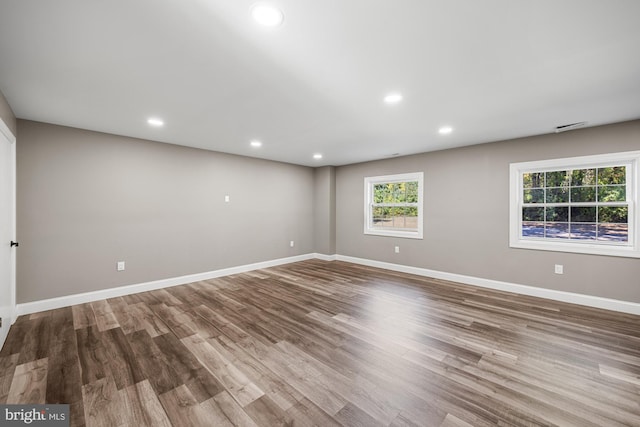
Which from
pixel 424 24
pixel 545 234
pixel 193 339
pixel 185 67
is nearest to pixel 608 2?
pixel 424 24

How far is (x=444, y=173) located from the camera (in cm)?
478

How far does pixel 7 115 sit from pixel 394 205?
5682mm

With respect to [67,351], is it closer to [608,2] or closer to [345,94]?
[345,94]

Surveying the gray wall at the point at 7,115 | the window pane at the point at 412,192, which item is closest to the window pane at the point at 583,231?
the window pane at the point at 412,192

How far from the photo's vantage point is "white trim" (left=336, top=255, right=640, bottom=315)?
3.26m

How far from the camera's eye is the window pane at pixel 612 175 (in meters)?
3.38

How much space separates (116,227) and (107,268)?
588mm

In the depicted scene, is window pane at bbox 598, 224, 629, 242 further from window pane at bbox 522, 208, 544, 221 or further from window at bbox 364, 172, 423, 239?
window at bbox 364, 172, 423, 239

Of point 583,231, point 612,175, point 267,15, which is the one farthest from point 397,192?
point 267,15

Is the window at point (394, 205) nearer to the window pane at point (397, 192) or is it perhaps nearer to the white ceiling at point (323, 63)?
the window pane at point (397, 192)

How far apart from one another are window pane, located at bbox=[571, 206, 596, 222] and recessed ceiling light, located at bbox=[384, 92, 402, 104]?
10.4 feet

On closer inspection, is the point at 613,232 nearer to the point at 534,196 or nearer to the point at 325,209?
the point at 534,196

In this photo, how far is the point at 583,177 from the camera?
11.9 ft

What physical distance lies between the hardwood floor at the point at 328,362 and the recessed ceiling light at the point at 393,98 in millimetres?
2358
